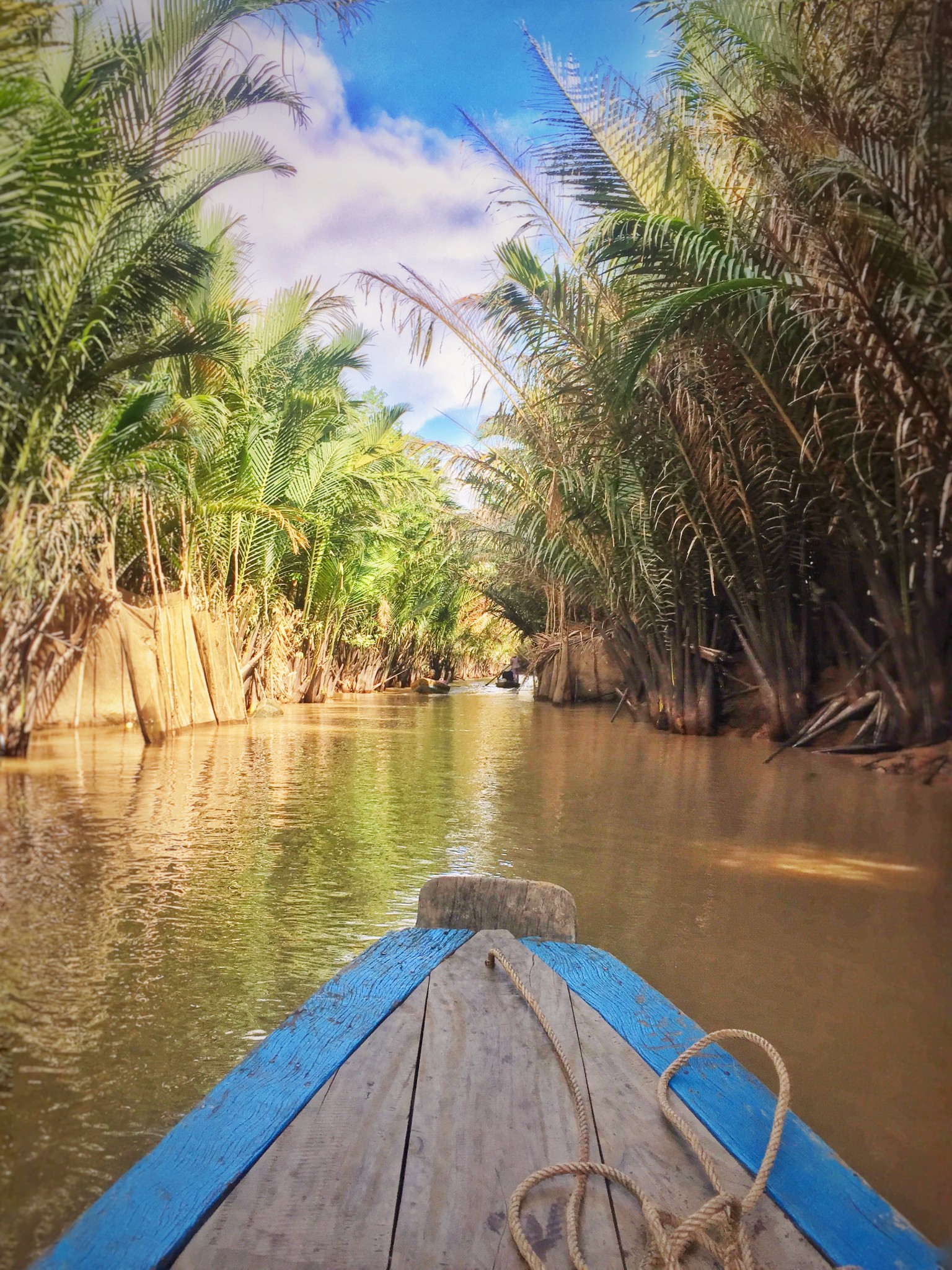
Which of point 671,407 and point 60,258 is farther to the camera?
point 671,407

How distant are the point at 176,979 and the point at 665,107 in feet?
24.9

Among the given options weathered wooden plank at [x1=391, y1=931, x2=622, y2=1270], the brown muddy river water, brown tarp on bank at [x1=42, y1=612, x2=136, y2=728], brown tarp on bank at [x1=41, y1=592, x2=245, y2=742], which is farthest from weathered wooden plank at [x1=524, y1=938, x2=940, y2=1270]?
A: brown tarp on bank at [x1=42, y1=612, x2=136, y2=728]

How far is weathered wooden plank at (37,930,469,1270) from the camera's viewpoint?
1.15 m

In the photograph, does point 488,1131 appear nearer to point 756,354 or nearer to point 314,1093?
point 314,1093

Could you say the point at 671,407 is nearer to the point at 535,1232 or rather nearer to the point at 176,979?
the point at 176,979

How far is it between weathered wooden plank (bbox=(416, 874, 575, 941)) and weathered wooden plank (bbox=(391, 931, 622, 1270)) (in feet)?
1.00

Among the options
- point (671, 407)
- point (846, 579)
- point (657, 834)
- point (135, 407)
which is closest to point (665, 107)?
point (671, 407)

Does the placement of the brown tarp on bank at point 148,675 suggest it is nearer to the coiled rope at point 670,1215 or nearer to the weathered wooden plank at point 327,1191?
the weathered wooden plank at point 327,1191

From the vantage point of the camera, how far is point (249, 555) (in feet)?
38.2

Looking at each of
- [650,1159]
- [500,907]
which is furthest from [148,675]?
[650,1159]

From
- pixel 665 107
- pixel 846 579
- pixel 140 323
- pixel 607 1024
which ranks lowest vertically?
pixel 607 1024

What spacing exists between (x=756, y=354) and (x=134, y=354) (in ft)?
15.2

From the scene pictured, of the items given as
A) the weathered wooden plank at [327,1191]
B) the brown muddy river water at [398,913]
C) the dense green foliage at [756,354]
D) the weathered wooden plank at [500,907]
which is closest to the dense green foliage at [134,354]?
the brown muddy river water at [398,913]

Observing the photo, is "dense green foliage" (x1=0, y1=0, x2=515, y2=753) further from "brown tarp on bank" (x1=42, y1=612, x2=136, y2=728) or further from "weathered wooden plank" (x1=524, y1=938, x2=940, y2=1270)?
"weathered wooden plank" (x1=524, y1=938, x2=940, y2=1270)
